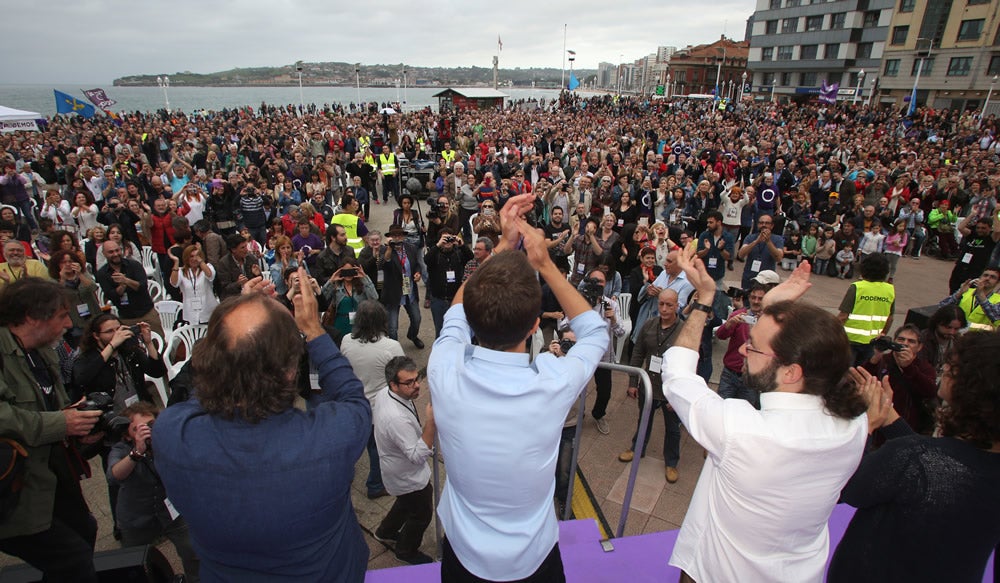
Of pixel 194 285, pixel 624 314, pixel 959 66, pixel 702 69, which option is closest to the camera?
pixel 194 285

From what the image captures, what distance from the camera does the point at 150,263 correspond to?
25.0ft

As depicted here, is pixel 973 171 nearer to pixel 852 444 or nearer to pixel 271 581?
pixel 852 444

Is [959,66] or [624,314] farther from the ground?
Result: [959,66]

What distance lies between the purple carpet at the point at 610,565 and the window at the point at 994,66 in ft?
158

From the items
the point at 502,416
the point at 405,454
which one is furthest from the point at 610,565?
the point at 502,416

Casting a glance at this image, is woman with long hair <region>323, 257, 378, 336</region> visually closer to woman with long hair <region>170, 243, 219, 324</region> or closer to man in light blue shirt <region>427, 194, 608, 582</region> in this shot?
woman with long hair <region>170, 243, 219, 324</region>

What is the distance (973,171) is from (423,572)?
1712cm

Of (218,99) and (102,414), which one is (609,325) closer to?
(102,414)

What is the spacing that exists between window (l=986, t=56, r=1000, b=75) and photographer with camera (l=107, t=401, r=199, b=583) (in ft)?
167

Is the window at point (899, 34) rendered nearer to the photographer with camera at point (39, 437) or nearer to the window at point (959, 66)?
the window at point (959, 66)

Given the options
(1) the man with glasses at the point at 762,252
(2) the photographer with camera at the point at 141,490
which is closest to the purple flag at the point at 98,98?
(2) the photographer with camera at the point at 141,490

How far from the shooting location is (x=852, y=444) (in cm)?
149

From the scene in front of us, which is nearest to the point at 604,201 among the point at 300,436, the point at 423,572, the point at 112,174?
the point at 423,572

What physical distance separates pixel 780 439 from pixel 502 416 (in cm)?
85
